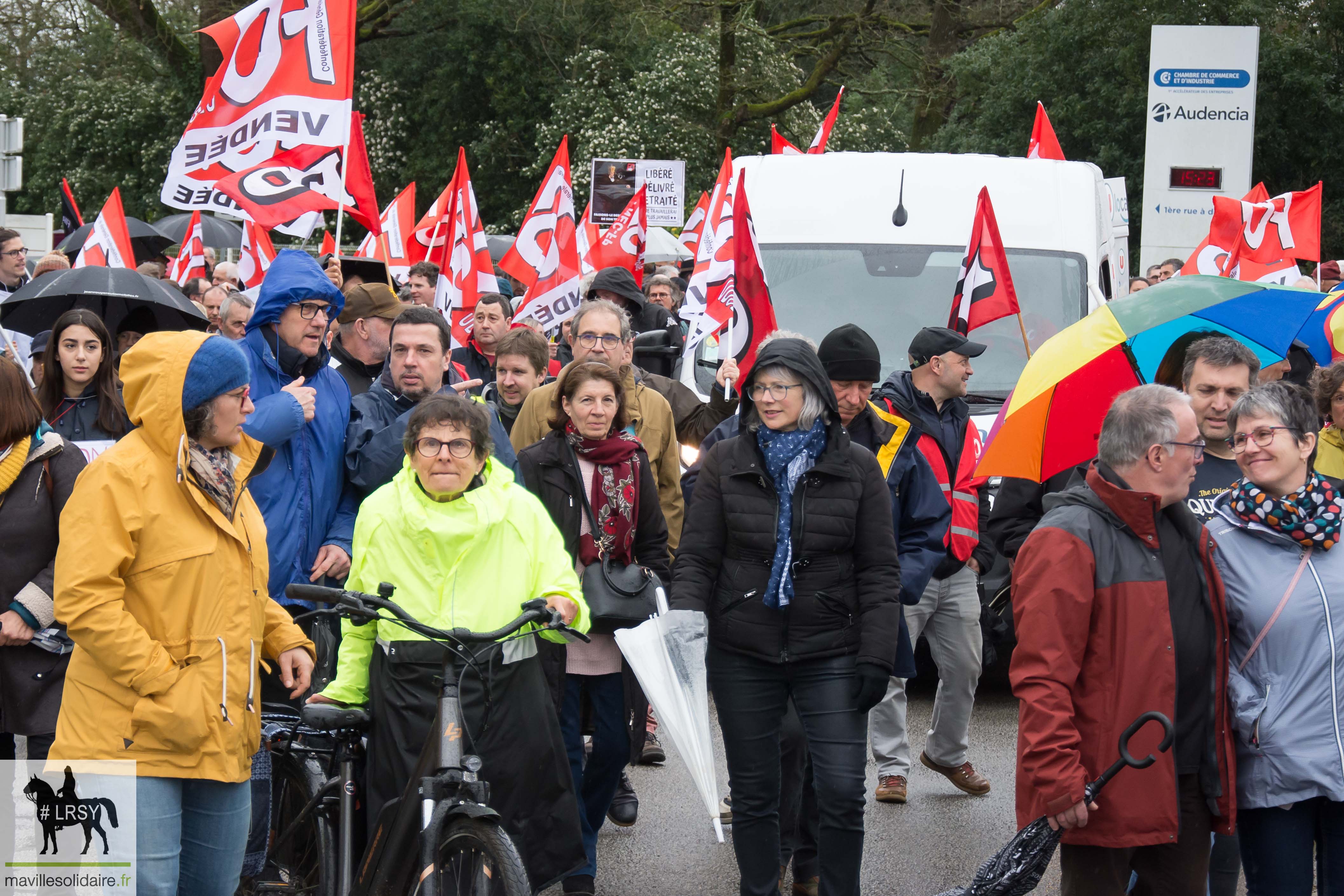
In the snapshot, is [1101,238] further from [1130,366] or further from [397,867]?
[397,867]

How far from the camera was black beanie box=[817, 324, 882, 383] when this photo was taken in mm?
5750

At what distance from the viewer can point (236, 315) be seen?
8852 mm

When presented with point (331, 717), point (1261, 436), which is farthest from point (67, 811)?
point (1261, 436)

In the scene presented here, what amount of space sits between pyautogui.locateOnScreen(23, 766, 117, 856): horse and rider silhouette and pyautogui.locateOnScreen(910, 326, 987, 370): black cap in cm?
395

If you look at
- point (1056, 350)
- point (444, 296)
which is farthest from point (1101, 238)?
point (1056, 350)

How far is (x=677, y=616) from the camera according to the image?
188 inches

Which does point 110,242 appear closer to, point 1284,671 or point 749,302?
point 749,302

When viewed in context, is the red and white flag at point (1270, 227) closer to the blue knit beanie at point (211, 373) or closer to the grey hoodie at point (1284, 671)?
the grey hoodie at point (1284, 671)

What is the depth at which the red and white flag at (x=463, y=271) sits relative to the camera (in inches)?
376

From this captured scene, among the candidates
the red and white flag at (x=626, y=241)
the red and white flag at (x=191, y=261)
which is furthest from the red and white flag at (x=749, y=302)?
the red and white flag at (x=191, y=261)

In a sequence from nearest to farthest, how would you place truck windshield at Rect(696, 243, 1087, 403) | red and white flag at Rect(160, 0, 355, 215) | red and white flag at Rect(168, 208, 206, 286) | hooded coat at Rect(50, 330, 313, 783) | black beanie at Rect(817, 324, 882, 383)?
1. hooded coat at Rect(50, 330, 313, 783)
2. black beanie at Rect(817, 324, 882, 383)
3. red and white flag at Rect(160, 0, 355, 215)
4. truck windshield at Rect(696, 243, 1087, 403)
5. red and white flag at Rect(168, 208, 206, 286)

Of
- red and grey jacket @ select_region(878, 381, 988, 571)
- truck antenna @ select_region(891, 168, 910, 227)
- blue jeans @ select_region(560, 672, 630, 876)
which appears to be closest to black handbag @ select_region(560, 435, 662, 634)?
blue jeans @ select_region(560, 672, 630, 876)

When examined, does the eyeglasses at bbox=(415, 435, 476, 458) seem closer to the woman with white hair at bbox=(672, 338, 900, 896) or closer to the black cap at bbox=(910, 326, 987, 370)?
the woman with white hair at bbox=(672, 338, 900, 896)

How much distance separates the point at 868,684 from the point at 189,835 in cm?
207
